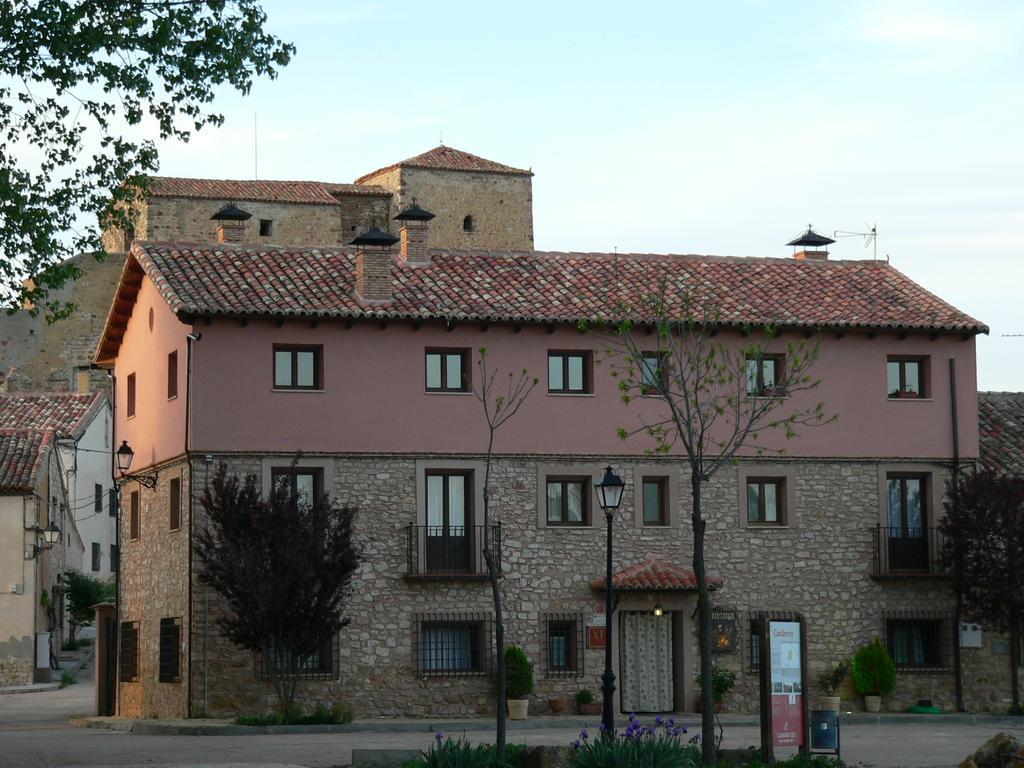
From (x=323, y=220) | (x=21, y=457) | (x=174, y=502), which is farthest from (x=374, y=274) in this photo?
(x=323, y=220)

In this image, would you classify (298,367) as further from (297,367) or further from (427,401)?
(427,401)

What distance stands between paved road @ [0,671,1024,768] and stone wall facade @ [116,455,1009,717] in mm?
1474

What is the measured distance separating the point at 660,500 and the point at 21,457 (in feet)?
71.5

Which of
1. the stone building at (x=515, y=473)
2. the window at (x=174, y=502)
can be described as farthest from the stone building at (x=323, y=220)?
the window at (x=174, y=502)

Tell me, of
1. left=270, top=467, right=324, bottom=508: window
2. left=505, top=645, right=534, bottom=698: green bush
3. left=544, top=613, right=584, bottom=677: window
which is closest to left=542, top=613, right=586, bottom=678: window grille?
left=544, top=613, right=584, bottom=677: window

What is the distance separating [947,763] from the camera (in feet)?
72.7

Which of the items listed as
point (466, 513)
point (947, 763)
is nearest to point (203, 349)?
point (466, 513)

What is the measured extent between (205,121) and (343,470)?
11786 millimetres

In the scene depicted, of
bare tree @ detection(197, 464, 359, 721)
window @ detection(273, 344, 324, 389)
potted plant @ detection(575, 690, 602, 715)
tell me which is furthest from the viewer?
potted plant @ detection(575, 690, 602, 715)

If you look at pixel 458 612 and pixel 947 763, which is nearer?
pixel 947 763

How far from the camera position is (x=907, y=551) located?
114 feet

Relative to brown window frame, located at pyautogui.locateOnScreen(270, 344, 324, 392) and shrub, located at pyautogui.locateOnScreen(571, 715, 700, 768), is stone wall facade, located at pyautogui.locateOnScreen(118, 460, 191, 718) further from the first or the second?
shrub, located at pyautogui.locateOnScreen(571, 715, 700, 768)

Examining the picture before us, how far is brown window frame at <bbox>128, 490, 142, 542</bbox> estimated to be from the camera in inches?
1441

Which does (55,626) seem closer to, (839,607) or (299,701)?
(299,701)
